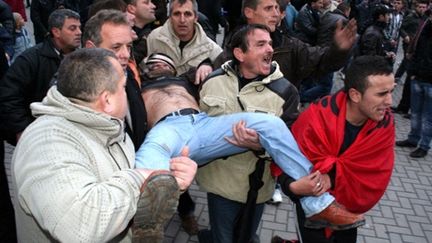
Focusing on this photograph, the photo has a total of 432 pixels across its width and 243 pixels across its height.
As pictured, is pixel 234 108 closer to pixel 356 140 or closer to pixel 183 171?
pixel 356 140

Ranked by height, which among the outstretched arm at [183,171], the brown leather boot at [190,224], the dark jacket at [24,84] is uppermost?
the outstretched arm at [183,171]

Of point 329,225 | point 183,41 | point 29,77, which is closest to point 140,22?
point 183,41

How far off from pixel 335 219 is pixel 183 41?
225 cm

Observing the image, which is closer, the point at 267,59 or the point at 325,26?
the point at 267,59

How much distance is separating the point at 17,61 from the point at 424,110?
5403mm

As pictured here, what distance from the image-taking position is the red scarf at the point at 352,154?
250cm

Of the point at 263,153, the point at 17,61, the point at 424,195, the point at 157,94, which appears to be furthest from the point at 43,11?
the point at 424,195

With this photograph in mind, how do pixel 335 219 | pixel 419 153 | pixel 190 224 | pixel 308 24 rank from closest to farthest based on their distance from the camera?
pixel 335 219 → pixel 190 224 → pixel 419 153 → pixel 308 24

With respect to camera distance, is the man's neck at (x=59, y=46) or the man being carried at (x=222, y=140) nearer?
the man being carried at (x=222, y=140)

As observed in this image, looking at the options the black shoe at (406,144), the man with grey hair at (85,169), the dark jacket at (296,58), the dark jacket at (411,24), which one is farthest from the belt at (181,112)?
the dark jacket at (411,24)

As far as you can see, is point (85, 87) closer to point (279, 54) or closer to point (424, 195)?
point (279, 54)

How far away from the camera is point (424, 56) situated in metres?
5.89

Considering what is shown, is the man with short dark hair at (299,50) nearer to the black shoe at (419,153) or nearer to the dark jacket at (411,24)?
the black shoe at (419,153)

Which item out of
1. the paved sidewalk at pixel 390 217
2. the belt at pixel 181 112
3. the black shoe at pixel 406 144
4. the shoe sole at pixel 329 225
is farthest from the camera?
the black shoe at pixel 406 144
